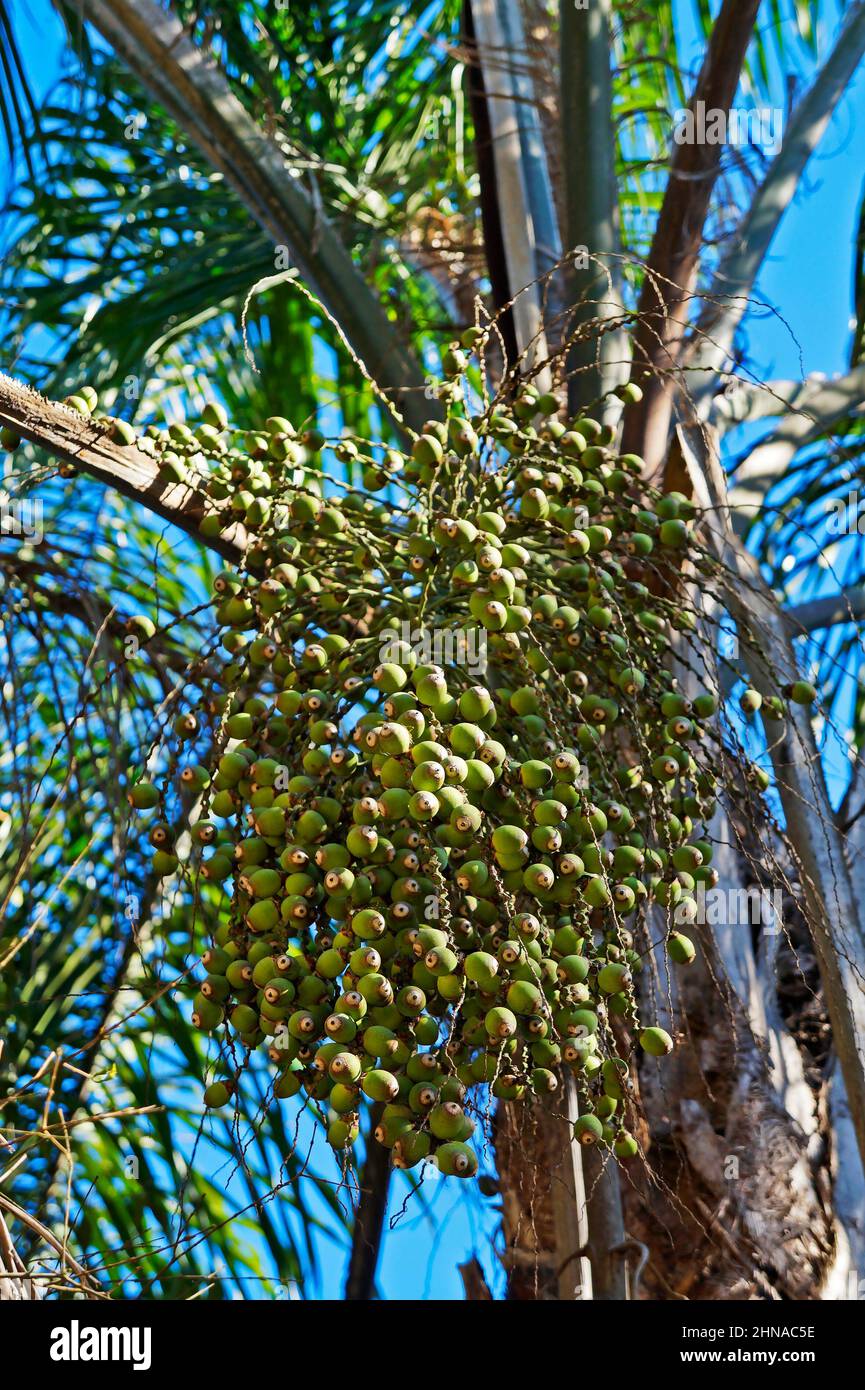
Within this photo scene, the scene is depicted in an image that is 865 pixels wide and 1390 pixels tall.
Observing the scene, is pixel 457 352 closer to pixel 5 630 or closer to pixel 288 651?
pixel 288 651

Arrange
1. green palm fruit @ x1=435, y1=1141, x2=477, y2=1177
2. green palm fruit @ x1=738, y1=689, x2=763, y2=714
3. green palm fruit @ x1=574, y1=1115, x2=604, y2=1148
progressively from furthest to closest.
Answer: green palm fruit @ x1=738, y1=689, x2=763, y2=714 < green palm fruit @ x1=574, y1=1115, x2=604, y2=1148 < green palm fruit @ x1=435, y1=1141, x2=477, y2=1177

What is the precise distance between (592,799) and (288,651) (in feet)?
1.01

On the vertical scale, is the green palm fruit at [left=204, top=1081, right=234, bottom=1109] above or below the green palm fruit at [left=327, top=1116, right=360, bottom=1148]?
above

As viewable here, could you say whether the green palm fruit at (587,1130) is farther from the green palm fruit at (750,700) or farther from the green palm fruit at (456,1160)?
the green palm fruit at (750,700)

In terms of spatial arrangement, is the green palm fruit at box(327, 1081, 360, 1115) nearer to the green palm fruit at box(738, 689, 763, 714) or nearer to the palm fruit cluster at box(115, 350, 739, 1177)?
the palm fruit cluster at box(115, 350, 739, 1177)

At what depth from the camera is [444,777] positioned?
105 cm

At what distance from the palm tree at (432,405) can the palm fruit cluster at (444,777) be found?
80 mm

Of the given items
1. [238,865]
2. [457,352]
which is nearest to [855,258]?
[457,352]

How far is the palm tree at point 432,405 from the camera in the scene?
1.45m

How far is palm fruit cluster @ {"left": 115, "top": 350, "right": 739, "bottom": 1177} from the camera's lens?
41.4 inches

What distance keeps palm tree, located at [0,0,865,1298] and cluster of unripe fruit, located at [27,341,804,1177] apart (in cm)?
8

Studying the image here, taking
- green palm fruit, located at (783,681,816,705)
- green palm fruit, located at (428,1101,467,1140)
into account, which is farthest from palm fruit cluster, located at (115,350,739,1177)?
green palm fruit, located at (783,681,816,705)

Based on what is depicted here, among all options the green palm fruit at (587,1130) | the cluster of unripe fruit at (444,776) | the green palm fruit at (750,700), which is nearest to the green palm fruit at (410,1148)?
the cluster of unripe fruit at (444,776)

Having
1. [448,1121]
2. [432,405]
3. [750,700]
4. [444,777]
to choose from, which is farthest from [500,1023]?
[432,405]
